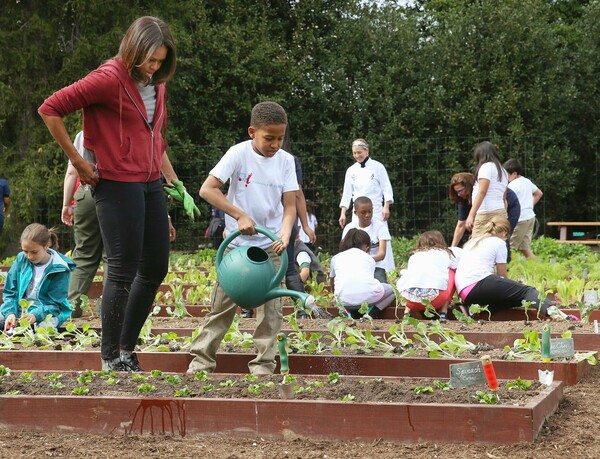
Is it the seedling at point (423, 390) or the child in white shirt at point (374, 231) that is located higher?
the child in white shirt at point (374, 231)

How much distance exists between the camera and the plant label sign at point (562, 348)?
14.4ft

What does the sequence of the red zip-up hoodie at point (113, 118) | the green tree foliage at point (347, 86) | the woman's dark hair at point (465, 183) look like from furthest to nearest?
the green tree foliage at point (347, 86), the woman's dark hair at point (465, 183), the red zip-up hoodie at point (113, 118)

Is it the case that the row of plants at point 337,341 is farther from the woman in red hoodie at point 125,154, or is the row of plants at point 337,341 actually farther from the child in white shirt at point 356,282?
the child in white shirt at point 356,282

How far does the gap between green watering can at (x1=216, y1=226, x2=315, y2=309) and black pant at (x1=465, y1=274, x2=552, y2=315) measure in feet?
7.93

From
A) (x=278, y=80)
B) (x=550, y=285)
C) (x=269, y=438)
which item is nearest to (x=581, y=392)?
(x=269, y=438)

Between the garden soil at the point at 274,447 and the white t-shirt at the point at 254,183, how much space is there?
129 cm

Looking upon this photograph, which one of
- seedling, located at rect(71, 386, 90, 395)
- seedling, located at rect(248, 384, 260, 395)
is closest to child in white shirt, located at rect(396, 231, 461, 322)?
seedling, located at rect(248, 384, 260, 395)

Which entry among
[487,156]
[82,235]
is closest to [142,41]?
[82,235]

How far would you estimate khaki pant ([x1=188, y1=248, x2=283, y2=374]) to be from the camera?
180 inches

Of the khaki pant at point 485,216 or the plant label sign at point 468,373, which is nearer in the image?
the plant label sign at point 468,373

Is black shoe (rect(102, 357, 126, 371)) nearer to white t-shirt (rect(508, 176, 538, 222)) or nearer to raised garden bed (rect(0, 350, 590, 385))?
raised garden bed (rect(0, 350, 590, 385))

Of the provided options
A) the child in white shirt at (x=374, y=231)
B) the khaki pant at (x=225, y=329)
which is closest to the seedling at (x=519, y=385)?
the khaki pant at (x=225, y=329)

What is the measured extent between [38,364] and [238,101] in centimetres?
1206

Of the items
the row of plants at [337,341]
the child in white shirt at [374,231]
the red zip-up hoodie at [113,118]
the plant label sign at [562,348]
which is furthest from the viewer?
the child in white shirt at [374,231]
